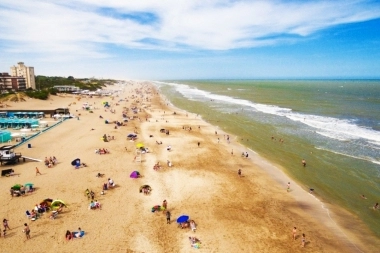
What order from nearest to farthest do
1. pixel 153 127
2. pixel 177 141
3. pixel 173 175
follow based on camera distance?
pixel 173 175 < pixel 177 141 < pixel 153 127

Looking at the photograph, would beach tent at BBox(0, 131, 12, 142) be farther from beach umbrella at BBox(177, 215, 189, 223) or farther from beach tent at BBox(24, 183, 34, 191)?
beach umbrella at BBox(177, 215, 189, 223)

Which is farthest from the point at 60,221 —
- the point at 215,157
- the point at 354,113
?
the point at 354,113

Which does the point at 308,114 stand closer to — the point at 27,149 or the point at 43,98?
the point at 27,149

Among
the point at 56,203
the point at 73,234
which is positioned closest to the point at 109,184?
the point at 56,203

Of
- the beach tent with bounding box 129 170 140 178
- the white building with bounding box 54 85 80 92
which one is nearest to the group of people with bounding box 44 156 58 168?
the beach tent with bounding box 129 170 140 178

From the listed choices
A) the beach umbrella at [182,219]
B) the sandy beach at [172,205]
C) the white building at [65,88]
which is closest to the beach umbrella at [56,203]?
the sandy beach at [172,205]

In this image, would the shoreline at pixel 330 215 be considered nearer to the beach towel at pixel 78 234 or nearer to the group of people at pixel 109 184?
the group of people at pixel 109 184
